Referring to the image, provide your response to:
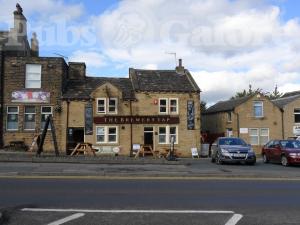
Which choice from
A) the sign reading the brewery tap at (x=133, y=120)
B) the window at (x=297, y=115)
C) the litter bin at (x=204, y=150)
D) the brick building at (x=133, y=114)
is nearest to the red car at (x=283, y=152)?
the litter bin at (x=204, y=150)

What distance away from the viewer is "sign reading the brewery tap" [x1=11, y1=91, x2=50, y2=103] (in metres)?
39.8

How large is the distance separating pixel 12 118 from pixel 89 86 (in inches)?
286

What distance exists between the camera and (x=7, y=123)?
130 feet

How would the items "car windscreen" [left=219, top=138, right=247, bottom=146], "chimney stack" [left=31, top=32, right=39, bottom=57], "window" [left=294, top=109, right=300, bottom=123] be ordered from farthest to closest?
"chimney stack" [left=31, top=32, right=39, bottom=57], "window" [left=294, top=109, right=300, bottom=123], "car windscreen" [left=219, top=138, right=247, bottom=146]

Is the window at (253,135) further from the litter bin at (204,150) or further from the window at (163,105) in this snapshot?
the window at (163,105)

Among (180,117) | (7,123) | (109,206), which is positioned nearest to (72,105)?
(7,123)

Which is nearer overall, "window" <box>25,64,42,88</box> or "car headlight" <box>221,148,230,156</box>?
"car headlight" <box>221,148,230,156</box>

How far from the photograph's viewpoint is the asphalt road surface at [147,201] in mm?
9195

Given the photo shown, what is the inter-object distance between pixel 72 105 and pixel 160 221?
32.3 meters

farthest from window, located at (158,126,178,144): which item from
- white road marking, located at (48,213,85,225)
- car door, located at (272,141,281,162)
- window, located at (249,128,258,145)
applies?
white road marking, located at (48,213,85,225)

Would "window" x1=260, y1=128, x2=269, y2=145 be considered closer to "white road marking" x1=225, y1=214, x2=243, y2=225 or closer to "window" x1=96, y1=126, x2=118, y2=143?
"window" x1=96, y1=126, x2=118, y2=143

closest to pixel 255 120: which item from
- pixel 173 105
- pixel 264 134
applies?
pixel 264 134

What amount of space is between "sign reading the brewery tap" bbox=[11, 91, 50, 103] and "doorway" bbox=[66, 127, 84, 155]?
3.33m

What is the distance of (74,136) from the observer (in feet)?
134
